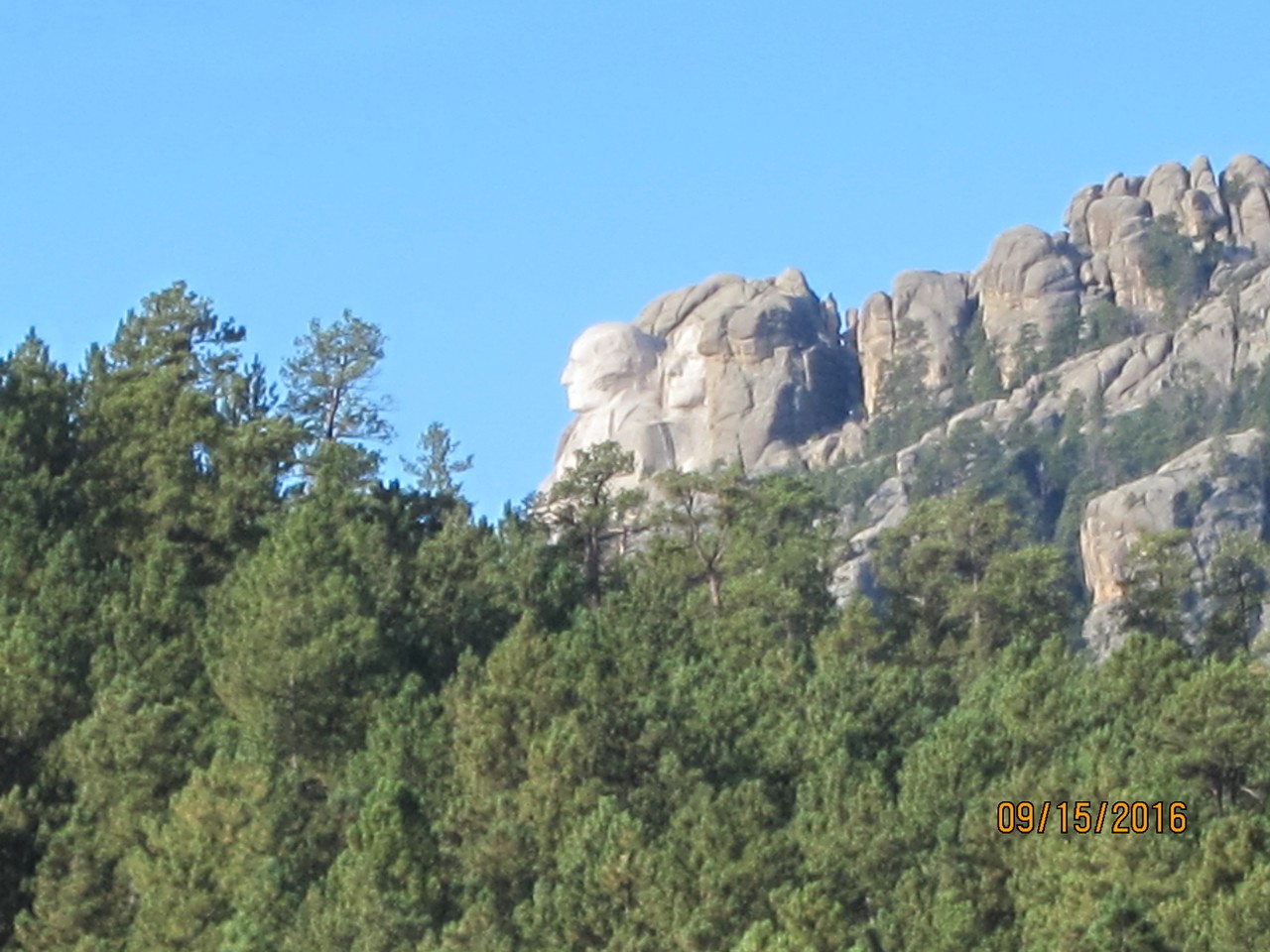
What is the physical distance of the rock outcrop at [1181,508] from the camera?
104 metres

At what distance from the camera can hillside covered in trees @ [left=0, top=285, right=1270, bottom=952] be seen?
105 ft

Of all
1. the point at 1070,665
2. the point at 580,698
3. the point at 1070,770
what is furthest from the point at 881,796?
the point at 1070,665

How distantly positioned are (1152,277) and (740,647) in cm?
8417

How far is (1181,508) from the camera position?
106m

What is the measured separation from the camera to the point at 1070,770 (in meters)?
34.8

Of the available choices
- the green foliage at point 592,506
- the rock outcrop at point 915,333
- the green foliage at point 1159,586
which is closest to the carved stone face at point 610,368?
the rock outcrop at point 915,333

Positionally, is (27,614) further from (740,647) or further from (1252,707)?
(1252,707)
